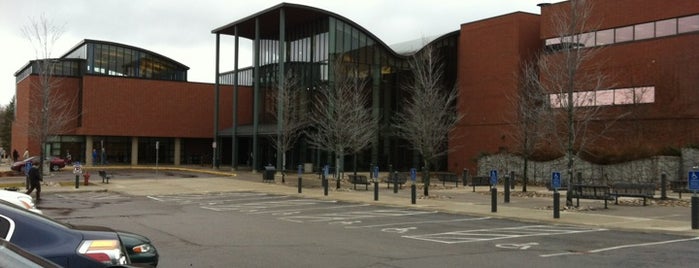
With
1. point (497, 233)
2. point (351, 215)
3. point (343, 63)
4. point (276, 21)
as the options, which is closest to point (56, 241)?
point (497, 233)

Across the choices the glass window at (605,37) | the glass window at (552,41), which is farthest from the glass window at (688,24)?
the glass window at (552,41)

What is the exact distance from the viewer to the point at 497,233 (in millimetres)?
14531

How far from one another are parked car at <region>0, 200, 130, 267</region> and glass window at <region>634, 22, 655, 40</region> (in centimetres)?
3873

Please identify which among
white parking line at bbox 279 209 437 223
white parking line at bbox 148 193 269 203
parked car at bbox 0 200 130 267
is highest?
parked car at bbox 0 200 130 267

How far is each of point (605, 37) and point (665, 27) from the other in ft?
13.0

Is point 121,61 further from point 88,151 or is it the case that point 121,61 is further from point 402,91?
point 402,91

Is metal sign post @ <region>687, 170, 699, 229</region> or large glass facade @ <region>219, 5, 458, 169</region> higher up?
large glass facade @ <region>219, 5, 458, 169</region>

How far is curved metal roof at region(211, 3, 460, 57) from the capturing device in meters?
46.3

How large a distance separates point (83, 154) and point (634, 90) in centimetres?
4868

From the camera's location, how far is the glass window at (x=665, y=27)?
119 ft

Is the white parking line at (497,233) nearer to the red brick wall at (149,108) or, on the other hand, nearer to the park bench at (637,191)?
the park bench at (637,191)

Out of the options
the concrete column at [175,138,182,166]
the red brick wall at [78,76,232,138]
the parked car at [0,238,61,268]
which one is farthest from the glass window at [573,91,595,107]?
the concrete column at [175,138,182,166]

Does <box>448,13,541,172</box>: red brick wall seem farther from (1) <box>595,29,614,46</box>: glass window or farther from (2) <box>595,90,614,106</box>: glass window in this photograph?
(2) <box>595,90,614,106</box>: glass window

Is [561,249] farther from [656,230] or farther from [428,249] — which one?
[656,230]
